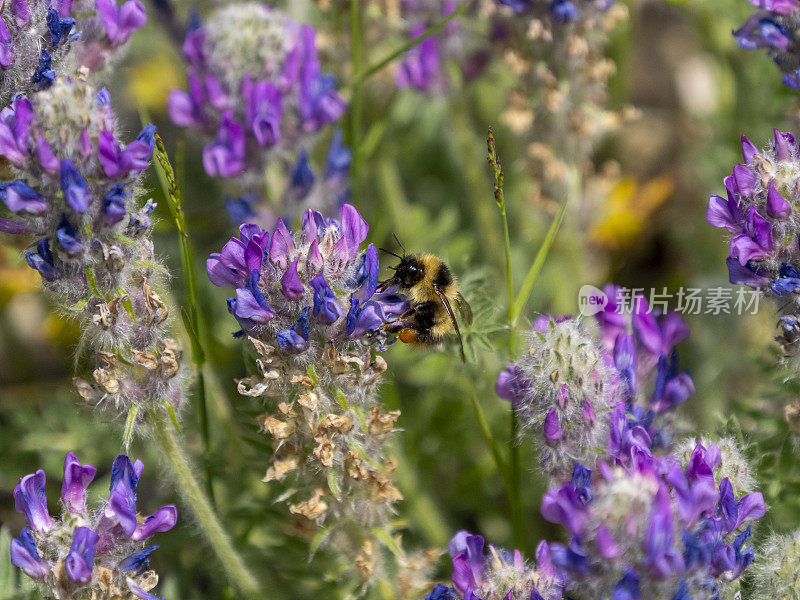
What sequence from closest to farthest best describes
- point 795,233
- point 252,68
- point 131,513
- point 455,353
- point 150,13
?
1. point 131,513
2. point 795,233
3. point 455,353
4. point 252,68
5. point 150,13

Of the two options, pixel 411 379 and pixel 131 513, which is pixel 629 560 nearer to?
pixel 131 513

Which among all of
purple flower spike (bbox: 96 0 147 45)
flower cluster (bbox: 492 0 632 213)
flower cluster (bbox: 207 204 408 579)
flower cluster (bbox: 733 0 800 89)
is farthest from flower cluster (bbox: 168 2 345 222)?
flower cluster (bbox: 733 0 800 89)

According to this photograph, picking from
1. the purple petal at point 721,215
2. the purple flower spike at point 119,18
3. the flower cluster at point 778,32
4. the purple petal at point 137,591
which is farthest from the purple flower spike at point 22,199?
the flower cluster at point 778,32

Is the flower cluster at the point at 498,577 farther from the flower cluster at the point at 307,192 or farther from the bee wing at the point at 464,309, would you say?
the flower cluster at the point at 307,192

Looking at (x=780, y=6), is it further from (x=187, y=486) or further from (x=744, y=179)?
(x=187, y=486)

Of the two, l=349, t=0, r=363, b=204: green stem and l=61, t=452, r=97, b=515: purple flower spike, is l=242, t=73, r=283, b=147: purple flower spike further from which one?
l=61, t=452, r=97, b=515: purple flower spike

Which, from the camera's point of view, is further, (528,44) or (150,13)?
(150,13)

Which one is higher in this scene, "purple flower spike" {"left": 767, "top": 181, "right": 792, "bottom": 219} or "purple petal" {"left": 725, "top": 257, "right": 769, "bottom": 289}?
"purple flower spike" {"left": 767, "top": 181, "right": 792, "bottom": 219}

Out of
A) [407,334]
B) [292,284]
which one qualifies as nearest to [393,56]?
[407,334]

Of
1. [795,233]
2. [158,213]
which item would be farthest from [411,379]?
[795,233]
